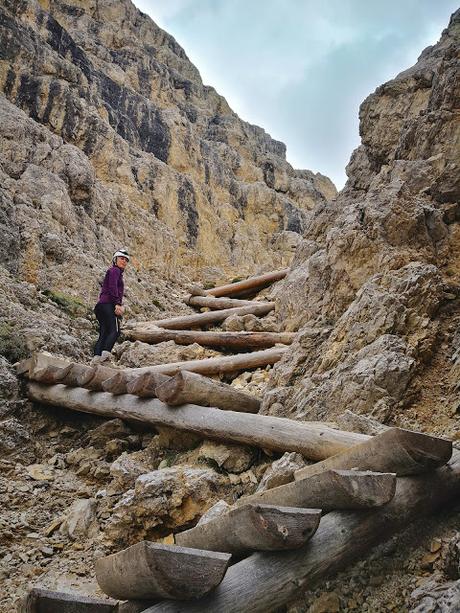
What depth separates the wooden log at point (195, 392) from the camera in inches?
187

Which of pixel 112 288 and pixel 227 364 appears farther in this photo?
pixel 112 288

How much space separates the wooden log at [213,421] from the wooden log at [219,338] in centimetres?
344

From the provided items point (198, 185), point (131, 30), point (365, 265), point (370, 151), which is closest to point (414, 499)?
point (365, 265)

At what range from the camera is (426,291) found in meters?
5.11

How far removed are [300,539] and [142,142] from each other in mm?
26053

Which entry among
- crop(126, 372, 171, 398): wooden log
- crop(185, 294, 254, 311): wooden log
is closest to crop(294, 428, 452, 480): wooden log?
crop(126, 372, 171, 398): wooden log

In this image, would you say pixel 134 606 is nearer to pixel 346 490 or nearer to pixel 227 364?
pixel 346 490

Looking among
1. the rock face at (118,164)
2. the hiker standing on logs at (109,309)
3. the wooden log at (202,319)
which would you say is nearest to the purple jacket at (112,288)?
the hiker standing on logs at (109,309)

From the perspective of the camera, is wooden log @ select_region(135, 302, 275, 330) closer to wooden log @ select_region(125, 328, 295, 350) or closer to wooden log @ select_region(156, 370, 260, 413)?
wooden log @ select_region(125, 328, 295, 350)

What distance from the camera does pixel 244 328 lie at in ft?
34.0

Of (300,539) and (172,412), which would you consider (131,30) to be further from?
(300,539)

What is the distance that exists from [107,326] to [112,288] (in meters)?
0.71

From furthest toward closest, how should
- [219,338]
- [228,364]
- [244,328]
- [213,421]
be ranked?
[244,328] → [219,338] → [228,364] → [213,421]

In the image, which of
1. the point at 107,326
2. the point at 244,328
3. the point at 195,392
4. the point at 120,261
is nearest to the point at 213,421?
the point at 195,392
